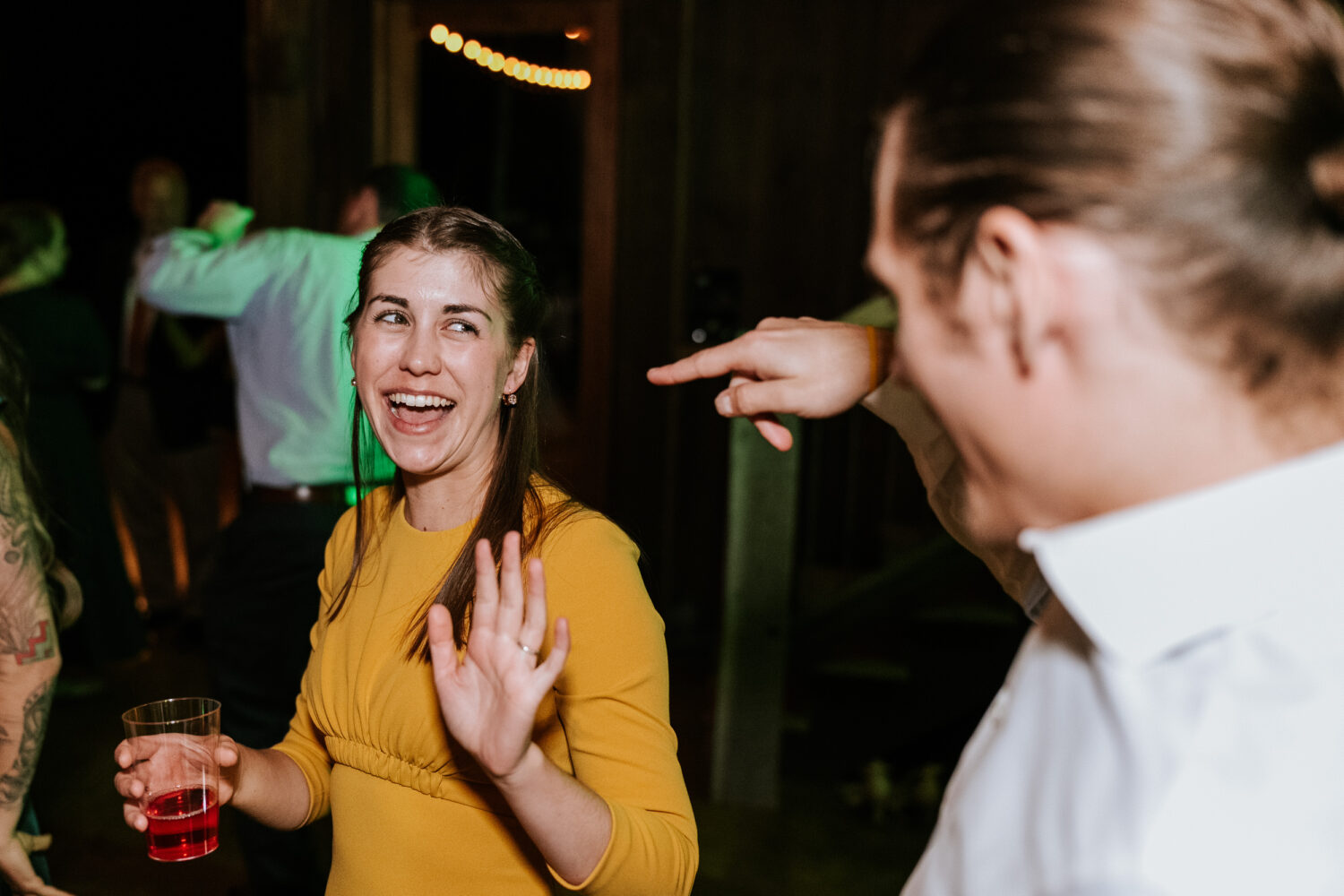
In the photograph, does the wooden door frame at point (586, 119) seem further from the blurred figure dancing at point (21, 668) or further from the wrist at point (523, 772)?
the wrist at point (523, 772)

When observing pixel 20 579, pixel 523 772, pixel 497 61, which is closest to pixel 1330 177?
pixel 523 772

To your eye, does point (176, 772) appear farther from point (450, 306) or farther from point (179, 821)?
point (450, 306)

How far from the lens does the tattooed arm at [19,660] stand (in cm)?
150

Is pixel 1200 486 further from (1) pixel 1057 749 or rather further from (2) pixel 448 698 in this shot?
(2) pixel 448 698

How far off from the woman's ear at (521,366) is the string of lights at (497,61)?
3587 millimetres

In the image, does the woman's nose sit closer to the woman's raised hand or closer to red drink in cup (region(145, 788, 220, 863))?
the woman's raised hand

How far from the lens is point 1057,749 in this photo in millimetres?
675

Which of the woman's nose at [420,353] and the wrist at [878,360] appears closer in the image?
the wrist at [878,360]

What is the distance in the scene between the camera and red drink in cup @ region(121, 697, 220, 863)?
1287 mm

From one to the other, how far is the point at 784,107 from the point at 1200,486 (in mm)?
4280

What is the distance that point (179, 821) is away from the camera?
130 centimetres

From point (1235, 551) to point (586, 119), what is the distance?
443 centimetres

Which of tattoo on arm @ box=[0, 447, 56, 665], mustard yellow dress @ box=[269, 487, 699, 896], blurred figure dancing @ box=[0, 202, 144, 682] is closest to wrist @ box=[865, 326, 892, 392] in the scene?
mustard yellow dress @ box=[269, 487, 699, 896]

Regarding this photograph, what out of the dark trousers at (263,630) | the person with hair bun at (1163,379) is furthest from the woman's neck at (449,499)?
the dark trousers at (263,630)
